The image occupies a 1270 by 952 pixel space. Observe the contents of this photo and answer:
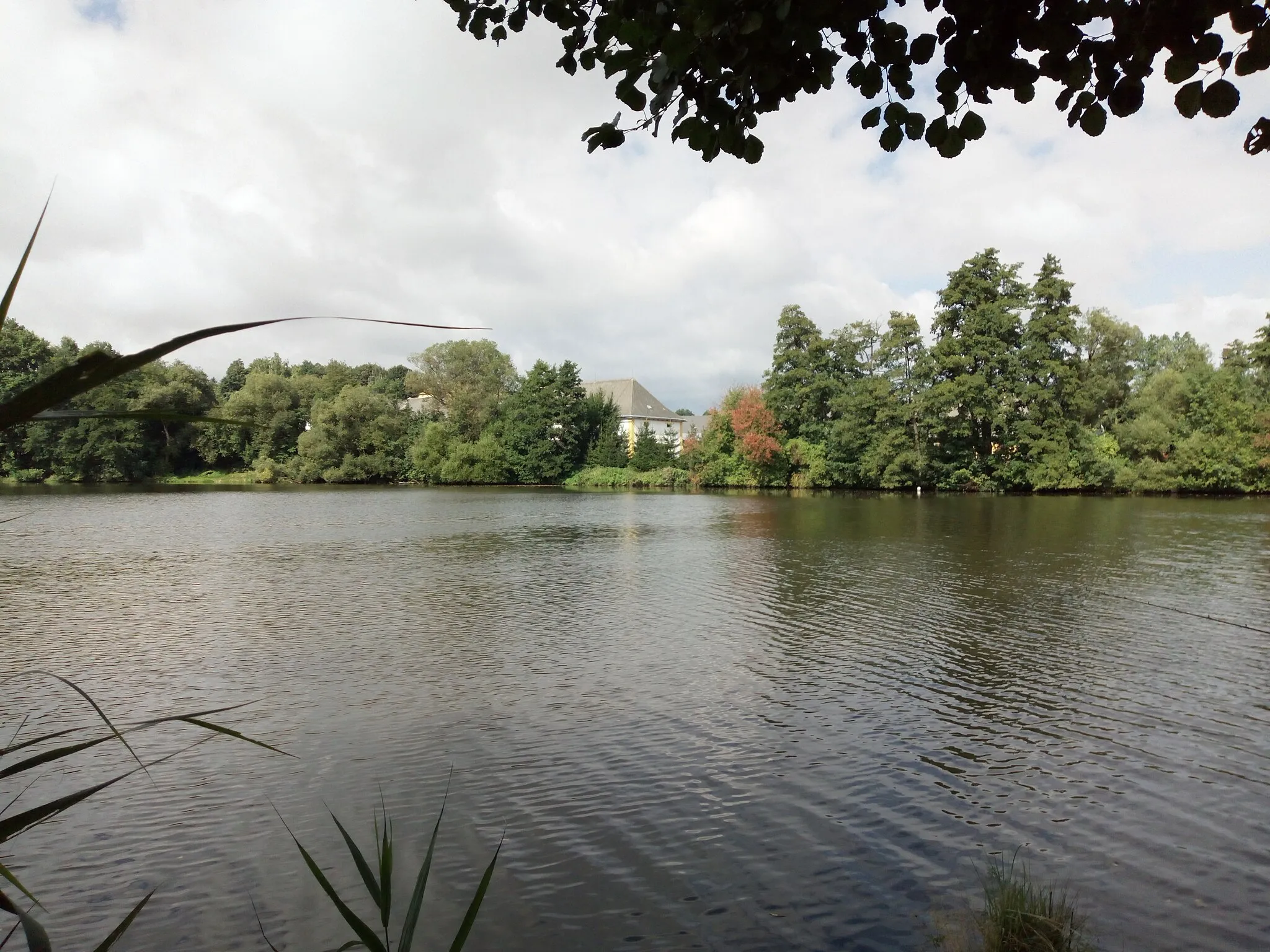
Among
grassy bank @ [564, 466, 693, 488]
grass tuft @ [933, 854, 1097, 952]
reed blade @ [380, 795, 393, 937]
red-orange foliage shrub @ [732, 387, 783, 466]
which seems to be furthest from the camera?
grassy bank @ [564, 466, 693, 488]

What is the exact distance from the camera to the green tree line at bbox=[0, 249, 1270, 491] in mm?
50469

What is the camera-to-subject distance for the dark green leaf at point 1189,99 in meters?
3.19

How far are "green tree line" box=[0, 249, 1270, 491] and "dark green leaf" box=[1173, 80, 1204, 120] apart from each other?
3649 cm

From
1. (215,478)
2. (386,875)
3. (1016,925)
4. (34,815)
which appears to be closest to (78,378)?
(34,815)

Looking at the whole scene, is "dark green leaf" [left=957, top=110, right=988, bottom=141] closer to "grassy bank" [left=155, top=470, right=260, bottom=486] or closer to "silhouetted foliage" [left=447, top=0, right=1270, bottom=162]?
"silhouetted foliage" [left=447, top=0, right=1270, bottom=162]

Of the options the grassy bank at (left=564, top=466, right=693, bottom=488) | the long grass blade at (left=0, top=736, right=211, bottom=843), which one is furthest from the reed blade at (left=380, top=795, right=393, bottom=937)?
the grassy bank at (left=564, top=466, right=693, bottom=488)

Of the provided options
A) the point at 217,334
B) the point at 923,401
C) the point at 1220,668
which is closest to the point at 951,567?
the point at 1220,668

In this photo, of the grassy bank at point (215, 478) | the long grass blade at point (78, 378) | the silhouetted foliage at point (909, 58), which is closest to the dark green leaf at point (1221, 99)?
the silhouetted foliage at point (909, 58)

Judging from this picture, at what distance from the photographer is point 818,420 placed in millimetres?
60656

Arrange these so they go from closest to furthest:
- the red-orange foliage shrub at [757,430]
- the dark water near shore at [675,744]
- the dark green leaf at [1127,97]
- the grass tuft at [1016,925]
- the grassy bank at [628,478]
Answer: the dark green leaf at [1127,97], the grass tuft at [1016,925], the dark water near shore at [675,744], the red-orange foliage shrub at [757,430], the grassy bank at [628,478]

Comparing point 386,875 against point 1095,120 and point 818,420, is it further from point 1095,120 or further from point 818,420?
point 818,420

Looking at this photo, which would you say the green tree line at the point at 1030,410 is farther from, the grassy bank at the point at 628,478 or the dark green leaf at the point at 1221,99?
the dark green leaf at the point at 1221,99

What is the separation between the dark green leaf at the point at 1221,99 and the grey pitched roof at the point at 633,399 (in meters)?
80.2

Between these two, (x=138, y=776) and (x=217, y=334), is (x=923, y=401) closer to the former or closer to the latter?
(x=138, y=776)
